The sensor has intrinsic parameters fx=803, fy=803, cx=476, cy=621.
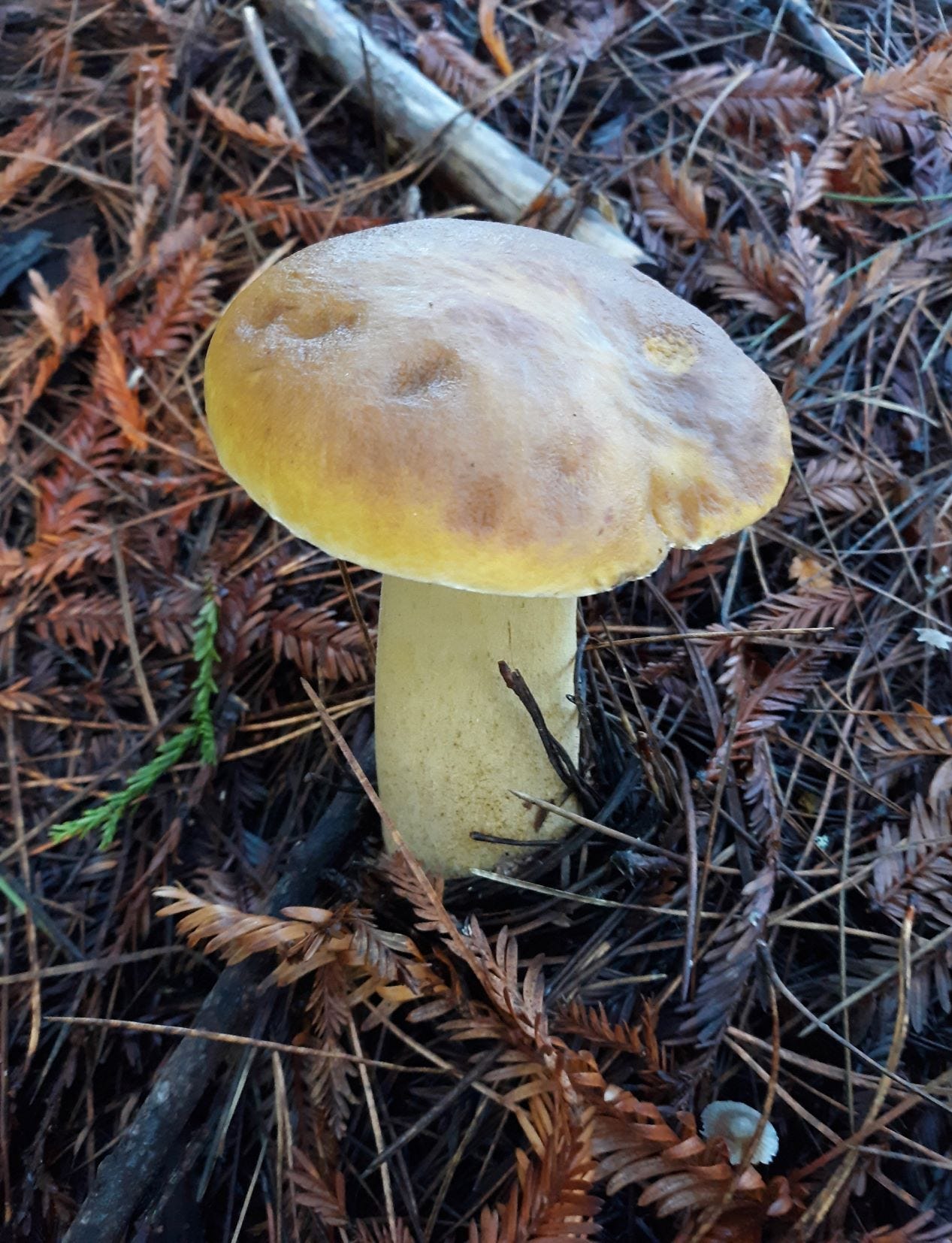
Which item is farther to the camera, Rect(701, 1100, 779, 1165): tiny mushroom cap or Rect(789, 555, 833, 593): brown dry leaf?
Rect(789, 555, 833, 593): brown dry leaf

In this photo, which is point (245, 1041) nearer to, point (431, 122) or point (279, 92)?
point (431, 122)

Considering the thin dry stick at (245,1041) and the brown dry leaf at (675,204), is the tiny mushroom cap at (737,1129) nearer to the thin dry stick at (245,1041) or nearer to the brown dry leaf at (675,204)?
the thin dry stick at (245,1041)

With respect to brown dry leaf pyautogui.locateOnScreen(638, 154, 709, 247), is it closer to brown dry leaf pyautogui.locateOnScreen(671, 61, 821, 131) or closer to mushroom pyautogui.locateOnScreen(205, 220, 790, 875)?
brown dry leaf pyautogui.locateOnScreen(671, 61, 821, 131)

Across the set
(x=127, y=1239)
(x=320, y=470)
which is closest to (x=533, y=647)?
(x=320, y=470)

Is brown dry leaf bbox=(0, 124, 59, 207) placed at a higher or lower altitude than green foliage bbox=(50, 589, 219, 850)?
higher

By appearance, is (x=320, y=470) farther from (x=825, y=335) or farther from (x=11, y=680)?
(x=825, y=335)

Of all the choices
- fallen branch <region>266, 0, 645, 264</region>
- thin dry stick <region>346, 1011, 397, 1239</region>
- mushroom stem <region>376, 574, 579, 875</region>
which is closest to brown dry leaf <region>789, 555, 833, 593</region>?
mushroom stem <region>376, 574, 579, 875</region>

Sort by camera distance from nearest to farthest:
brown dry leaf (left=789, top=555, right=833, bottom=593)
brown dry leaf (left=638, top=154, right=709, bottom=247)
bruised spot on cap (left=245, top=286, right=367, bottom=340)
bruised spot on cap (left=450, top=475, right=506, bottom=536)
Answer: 1. bruised spot on cap (left=450, top=475, right=506, bottom=536)
2. bruised spot on cap (left=245, top=286, right=367, bottom=340)
3. brown dry leaf (left=789, top=555, right=833, bottom=593)
4. brown dry leaf (left=638, top=154, right=709, bottom=247)

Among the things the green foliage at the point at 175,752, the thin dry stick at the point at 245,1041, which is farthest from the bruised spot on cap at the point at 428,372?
the thin dry stick at the point at 245,1041
